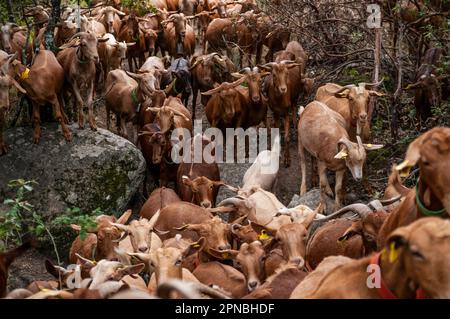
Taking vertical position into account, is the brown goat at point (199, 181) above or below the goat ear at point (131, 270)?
below

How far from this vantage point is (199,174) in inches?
556

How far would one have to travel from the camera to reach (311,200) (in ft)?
44.3

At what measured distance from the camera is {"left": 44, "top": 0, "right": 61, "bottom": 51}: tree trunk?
1472 centimetres

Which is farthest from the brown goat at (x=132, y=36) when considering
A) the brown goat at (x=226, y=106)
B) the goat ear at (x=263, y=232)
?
the goat ear at (x=263, y=232)

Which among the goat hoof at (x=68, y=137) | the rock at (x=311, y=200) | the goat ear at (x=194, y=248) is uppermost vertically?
the goat ear at (x=194, y=248)

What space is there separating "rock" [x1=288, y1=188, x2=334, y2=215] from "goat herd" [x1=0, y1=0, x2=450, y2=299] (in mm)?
184

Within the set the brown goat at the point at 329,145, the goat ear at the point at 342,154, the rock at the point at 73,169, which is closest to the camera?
the goat ear at the point at 342,154

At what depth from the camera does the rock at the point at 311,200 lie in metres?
13.2

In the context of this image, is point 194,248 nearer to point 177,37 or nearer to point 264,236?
point 264,236

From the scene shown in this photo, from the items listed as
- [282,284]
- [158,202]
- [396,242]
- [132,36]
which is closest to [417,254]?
[396,242]

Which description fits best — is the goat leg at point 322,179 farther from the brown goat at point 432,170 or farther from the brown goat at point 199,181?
the brown goat at point 432,170

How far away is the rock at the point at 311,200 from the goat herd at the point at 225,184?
0.18 metres

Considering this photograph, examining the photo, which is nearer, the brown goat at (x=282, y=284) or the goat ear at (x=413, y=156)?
the goat ear at (x=413, y=156)

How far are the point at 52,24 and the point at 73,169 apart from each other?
2.53 meters
